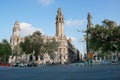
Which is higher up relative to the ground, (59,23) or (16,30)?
(59,23)

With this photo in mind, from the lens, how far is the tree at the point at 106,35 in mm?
89137

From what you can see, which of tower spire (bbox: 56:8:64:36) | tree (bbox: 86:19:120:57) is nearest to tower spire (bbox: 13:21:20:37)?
tower spire (bbox: 56:8:64:36)

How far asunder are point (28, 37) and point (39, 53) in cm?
651

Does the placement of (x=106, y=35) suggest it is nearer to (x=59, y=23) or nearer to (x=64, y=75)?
(x=64, y=75)

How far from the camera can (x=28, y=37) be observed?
105 meters

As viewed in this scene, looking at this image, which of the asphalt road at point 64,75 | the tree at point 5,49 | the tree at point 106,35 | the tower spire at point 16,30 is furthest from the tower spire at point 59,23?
the asphalt road at point 64,75

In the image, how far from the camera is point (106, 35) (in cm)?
9012

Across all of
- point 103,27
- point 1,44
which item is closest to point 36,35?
point 103,27

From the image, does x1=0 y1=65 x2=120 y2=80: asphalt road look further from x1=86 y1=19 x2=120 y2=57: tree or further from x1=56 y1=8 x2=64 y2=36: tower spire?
x1=56 y1=8 x2=64 y2=36: tower spire

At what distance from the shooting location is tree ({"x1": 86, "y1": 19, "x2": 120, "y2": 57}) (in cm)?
8914

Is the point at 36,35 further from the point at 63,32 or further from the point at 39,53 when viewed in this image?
the point at 63,32

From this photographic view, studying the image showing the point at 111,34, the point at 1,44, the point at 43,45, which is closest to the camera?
the point at 111,34

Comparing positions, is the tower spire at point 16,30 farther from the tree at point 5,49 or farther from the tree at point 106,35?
the tree at point 106,35

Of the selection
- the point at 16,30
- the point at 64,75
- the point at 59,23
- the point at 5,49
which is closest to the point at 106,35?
the point at 5,49
